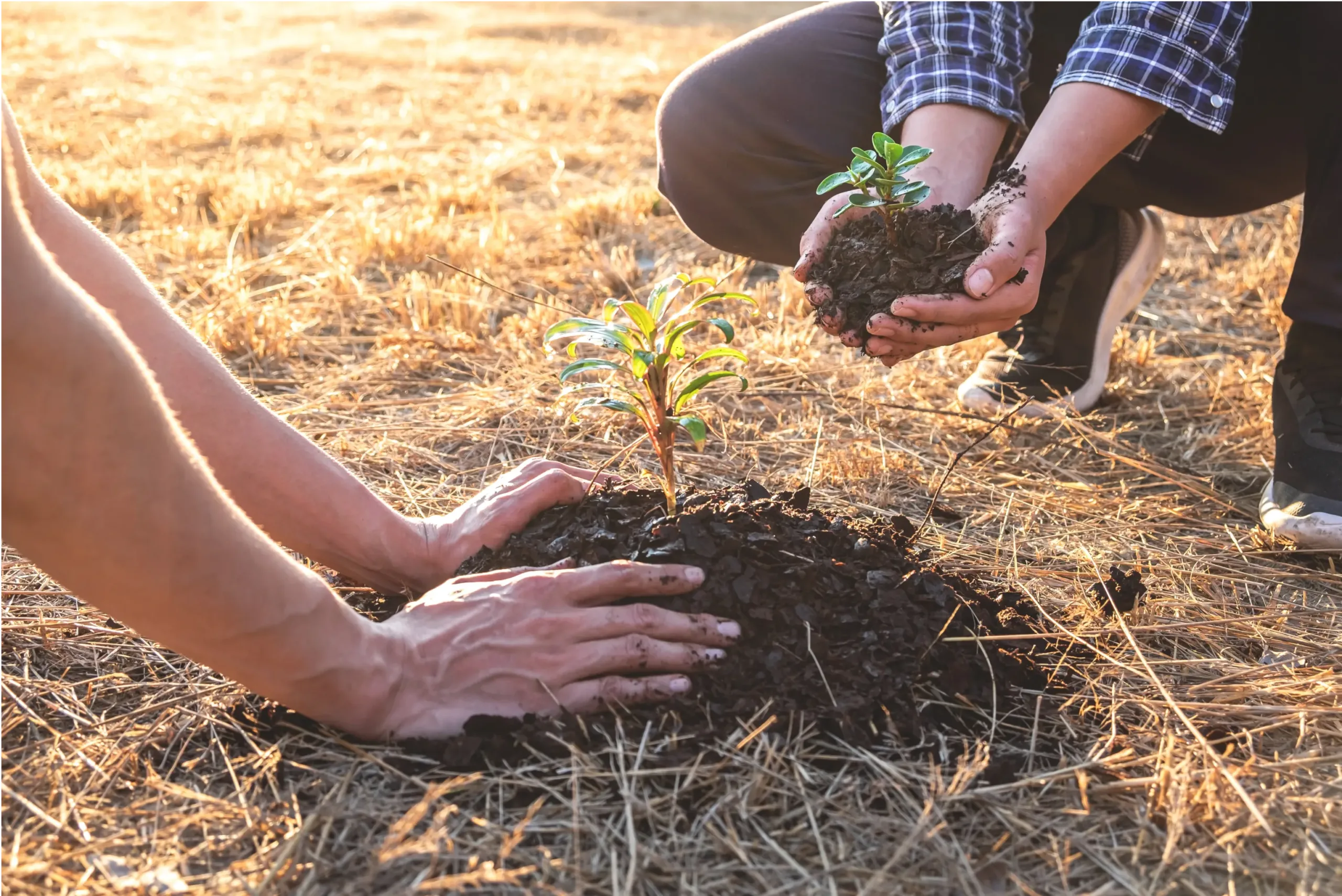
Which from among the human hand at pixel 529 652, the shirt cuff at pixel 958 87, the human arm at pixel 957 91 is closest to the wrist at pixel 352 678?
the human hand at pixel 529 652

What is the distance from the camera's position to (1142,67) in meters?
2.26

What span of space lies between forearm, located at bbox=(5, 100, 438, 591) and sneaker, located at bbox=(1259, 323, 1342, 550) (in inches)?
76.4

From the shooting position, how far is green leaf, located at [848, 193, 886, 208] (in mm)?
2080

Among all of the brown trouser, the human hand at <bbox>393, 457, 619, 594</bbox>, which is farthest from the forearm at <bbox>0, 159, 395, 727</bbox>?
the brown trouser

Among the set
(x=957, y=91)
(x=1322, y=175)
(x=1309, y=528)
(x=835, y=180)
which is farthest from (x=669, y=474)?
(x=1322, y=175)

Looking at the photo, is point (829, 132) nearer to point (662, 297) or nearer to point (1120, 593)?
point (662, 297)

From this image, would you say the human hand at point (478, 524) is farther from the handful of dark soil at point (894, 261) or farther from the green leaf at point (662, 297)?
the handful of dark soil at point (894, 261)

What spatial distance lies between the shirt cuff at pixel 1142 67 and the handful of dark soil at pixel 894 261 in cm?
43

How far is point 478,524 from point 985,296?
1.11 meters

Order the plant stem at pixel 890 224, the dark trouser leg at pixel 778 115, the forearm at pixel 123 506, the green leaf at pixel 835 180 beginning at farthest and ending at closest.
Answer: the dark trouser leg at pixel 778 115, the plant stem at pixel 890 224, the green leaf at pixel 835 180, the forearm at pixel 123 506

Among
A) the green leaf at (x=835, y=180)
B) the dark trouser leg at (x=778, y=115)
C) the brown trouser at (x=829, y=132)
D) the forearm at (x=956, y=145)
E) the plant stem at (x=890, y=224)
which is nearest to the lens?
the green leaf at (x=835, y=180)

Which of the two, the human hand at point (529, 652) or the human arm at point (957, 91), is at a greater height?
the human arm at point (957, 91)

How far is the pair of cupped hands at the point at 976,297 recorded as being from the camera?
2100 mm

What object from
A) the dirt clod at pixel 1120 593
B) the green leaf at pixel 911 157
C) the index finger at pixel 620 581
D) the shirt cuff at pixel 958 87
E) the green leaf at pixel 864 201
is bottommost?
the dirt clod at pixel 1120 593
